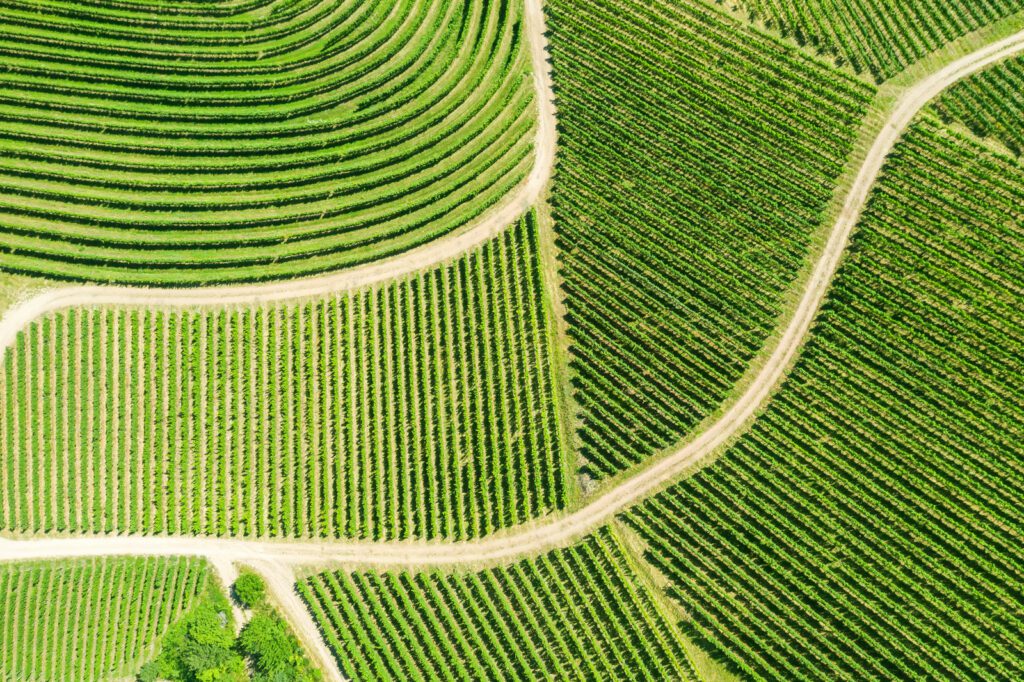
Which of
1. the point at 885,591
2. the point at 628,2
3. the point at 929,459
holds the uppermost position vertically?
the point at 628,2

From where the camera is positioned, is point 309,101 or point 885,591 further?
point 309,101

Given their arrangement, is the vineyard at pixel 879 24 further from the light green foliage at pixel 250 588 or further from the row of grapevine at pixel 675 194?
the light green foliage at pixel 250 588

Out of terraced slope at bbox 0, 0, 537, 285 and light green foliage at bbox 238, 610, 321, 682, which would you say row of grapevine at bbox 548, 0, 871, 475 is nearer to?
terraced slope at bbox 0, 0, 537, 285

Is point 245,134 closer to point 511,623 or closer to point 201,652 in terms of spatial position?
point 201,652

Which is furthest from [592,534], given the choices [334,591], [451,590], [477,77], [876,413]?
[477,77]

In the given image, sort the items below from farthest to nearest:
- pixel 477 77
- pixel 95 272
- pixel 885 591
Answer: pixel 477 77 < pixel 95 272 < pixel 885 591

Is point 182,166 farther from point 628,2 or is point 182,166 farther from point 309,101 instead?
point 628,2

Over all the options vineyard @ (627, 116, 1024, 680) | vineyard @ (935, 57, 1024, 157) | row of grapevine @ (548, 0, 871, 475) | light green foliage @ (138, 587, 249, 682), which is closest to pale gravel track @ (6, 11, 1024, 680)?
vineyard @ (627, 116, 1024, 680)
